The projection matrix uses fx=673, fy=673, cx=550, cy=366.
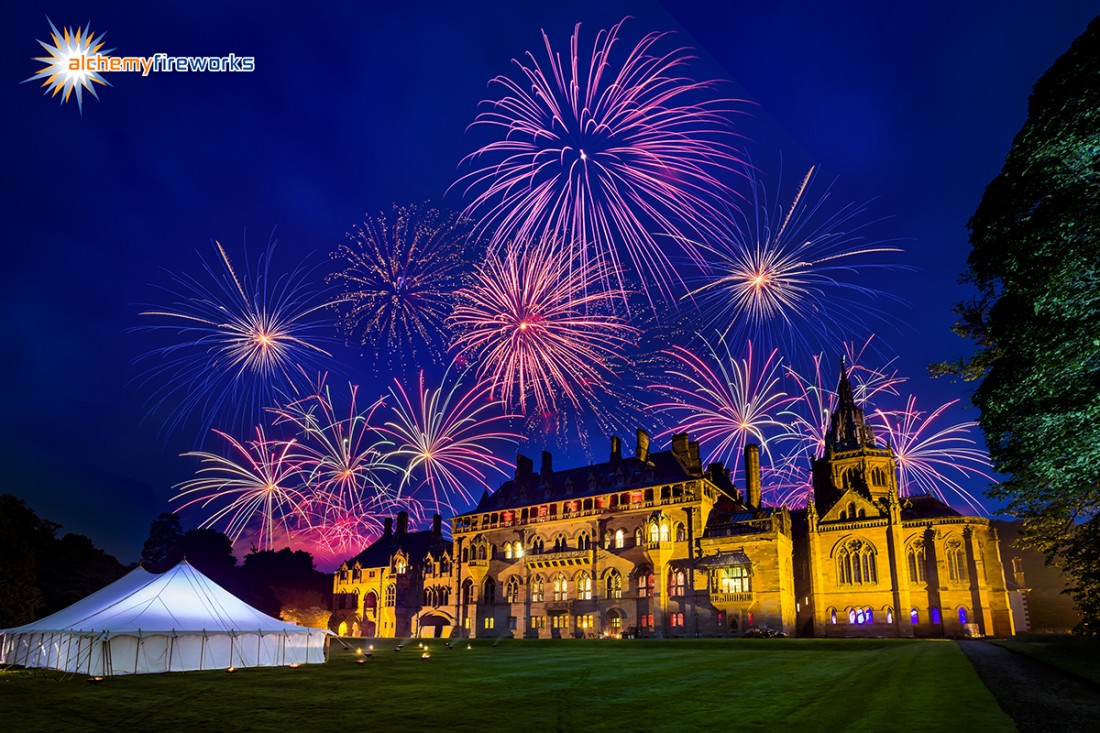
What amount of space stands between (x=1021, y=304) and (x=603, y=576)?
49407 millimetres

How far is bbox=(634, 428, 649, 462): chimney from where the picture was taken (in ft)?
226

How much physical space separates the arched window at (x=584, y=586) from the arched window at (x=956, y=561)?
99.8ft

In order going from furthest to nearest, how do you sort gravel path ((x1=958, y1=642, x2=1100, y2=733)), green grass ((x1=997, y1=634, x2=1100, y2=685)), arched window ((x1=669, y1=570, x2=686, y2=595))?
arched window ((x1=669, y1=570, x2=686, y2=595)) < green grass ((x1=997, y1=634, x2=1100, y2=685)) < gravel path ((x1=958, y1=642, x2=1100, y2=733))

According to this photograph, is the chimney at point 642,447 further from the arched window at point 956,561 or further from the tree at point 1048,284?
the tree at point 1048,284

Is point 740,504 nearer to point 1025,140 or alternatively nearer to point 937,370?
point 937,370

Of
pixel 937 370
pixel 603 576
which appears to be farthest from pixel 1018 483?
pixel 603 576

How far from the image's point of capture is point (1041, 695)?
19.2 m

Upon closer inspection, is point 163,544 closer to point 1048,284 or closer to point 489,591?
point 489,591

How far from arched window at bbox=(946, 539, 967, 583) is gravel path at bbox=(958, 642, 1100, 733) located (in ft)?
93.6

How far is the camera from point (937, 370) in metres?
25.2

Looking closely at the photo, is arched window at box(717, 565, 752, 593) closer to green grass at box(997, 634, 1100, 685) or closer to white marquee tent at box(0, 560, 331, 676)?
green grass at box(997, 634, 1100, 685)

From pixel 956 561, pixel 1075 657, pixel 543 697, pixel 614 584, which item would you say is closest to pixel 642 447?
pixel 614 584

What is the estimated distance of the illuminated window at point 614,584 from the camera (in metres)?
62.5

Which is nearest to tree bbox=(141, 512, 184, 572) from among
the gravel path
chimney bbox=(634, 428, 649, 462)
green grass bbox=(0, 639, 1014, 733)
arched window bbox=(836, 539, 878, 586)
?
chimney bbox=(634, 428, 649, 462)
